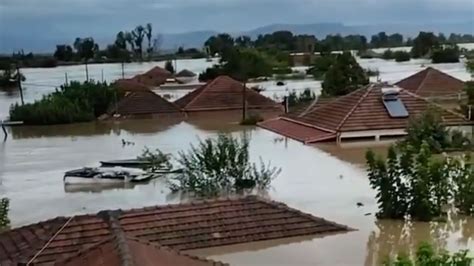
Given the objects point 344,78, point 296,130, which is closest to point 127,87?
point 344,78

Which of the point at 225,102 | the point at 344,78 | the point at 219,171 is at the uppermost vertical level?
the point at 344,78

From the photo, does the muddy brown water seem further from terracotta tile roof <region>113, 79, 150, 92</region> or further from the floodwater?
terracotta tile roof <region>113, 79, 150, 92</region>

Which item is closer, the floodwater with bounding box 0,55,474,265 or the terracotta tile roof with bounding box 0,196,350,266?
the terracotta tile roof with bounding box 0,196,350,266

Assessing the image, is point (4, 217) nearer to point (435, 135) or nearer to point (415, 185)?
point (415, 185)

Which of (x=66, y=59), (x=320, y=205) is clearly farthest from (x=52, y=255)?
(x=66, y=59)

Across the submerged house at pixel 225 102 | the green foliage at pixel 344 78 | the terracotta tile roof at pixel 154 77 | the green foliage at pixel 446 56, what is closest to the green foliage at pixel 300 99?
the submerged house at pixel 225 102

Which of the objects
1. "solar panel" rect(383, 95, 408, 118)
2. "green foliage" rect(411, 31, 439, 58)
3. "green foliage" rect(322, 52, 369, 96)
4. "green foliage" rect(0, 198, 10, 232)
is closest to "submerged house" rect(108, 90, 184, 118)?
"green foliage" rect(322, 52, 369, 96)
